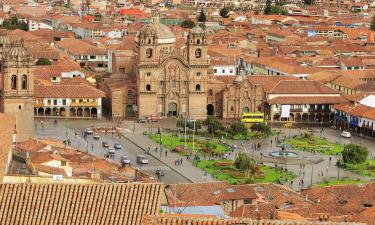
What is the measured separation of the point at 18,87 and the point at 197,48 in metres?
19.6

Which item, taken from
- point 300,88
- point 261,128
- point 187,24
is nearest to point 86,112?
point 261,128

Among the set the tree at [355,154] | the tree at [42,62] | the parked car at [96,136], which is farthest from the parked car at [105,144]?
the tree at [42,62]

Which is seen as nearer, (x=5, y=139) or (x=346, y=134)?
(x=5, y=139)

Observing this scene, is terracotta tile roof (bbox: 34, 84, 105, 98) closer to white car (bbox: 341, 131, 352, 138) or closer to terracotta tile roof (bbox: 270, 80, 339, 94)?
terracotta tile roof (bbox: 270, 80, 339, 94)

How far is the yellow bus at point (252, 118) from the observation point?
2469 inches

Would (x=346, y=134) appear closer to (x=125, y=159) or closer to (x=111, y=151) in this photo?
(x=111, y=151)

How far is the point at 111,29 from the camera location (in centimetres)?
10894

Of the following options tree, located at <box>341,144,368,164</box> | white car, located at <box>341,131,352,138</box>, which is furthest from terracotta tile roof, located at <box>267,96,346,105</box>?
tree, located at <box>341,144,368,164</box>

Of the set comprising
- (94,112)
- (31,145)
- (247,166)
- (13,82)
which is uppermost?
(13,82)

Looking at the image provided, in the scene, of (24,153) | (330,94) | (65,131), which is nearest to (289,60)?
(330,94)

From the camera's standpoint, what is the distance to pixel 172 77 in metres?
64.6

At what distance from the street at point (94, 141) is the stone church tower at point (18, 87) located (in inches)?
198

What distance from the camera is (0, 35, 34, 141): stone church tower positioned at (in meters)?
46.6

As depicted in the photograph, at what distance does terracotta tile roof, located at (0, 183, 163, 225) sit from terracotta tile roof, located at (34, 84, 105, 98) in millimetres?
47588
